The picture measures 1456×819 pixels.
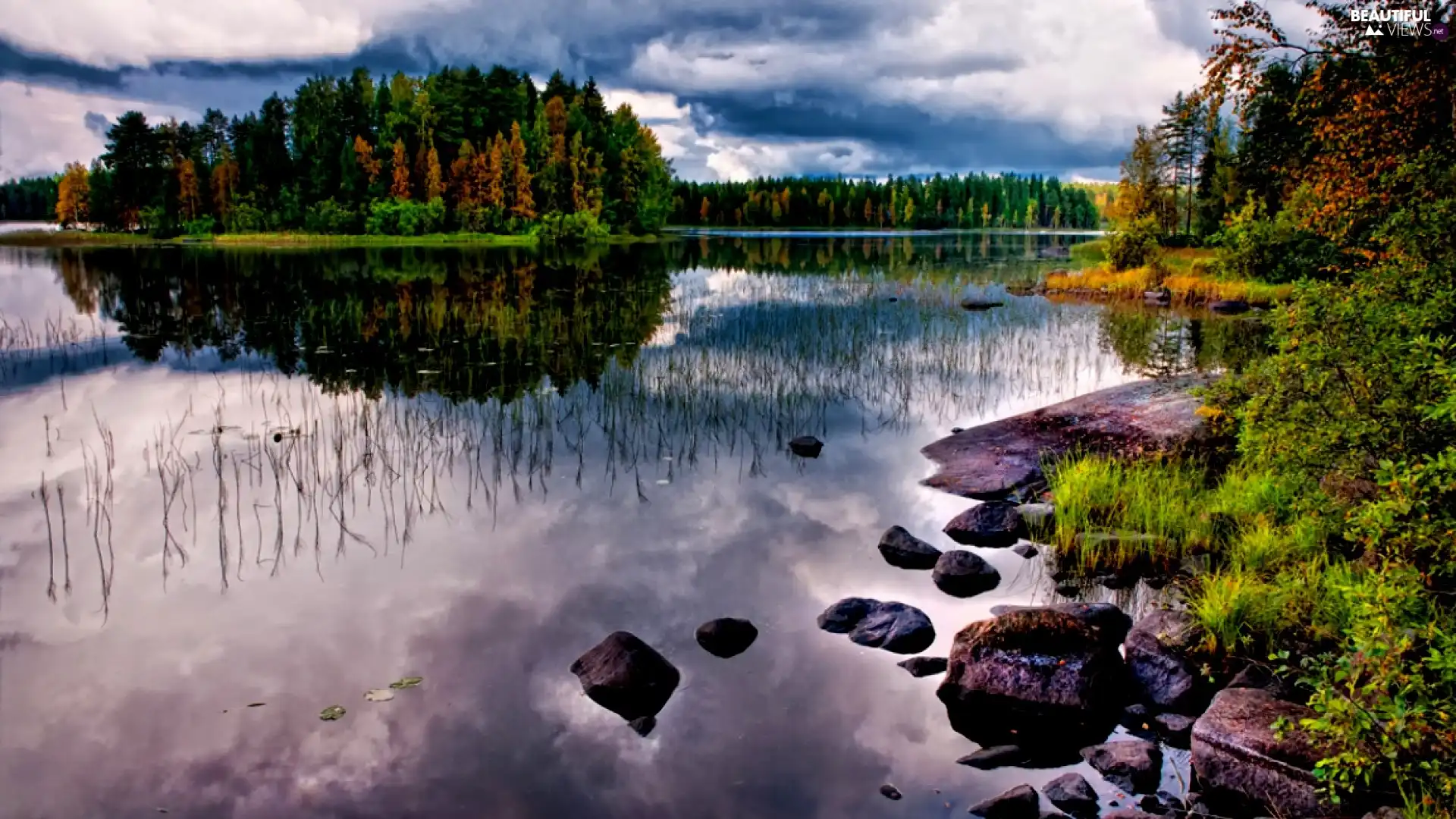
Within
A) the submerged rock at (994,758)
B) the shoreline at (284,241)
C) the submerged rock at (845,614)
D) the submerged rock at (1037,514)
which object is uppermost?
the shoreline at (284,241)

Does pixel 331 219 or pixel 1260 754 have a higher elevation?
pixel 331 219

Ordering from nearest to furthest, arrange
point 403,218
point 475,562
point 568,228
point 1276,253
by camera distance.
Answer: point 475,562 → point 1276,253 → point 403,218 → point 568,228

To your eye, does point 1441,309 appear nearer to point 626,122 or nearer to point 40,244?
point 40,244

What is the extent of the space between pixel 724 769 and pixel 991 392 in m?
15.1

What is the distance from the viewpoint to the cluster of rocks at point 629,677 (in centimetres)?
804

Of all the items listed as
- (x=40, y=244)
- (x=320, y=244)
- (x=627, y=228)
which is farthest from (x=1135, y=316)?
(x=40, y=244)

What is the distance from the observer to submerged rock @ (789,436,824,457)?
52.4 feet

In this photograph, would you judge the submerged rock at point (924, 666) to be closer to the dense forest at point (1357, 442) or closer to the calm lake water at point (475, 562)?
the calm lake water at point (475, 562)

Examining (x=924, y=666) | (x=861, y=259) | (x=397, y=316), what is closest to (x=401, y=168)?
(x=861, y=259)

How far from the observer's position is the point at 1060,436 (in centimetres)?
1581

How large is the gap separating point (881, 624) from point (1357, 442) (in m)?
4.58

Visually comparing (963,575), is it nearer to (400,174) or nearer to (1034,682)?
(1034,682)

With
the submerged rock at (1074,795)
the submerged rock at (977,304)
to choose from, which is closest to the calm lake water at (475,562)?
the submerged rock at (1074,795)

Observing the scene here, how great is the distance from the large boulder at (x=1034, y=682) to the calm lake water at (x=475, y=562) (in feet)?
1.21
